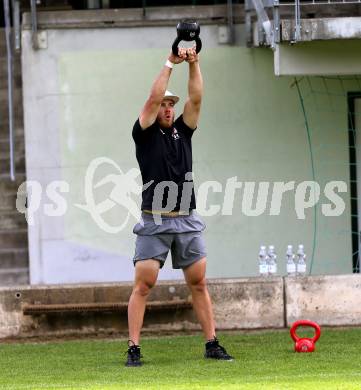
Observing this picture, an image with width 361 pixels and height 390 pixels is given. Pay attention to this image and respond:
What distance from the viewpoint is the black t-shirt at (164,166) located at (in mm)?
9078

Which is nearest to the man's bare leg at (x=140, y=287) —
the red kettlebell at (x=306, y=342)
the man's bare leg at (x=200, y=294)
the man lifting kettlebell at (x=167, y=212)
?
the man lifting kettlebell at (x=167, y=212)

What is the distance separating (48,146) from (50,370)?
16.8ft

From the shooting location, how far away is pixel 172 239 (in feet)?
30.3

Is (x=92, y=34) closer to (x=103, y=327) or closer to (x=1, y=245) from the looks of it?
(x=1, y=245)

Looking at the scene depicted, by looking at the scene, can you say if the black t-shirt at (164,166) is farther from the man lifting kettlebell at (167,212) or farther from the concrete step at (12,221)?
the concrete step at (12,221)

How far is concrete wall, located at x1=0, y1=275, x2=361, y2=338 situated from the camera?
10781 mm

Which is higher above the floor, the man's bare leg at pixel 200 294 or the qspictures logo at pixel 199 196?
the qspictures logo at pixel 199 196

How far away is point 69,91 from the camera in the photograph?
13.8m

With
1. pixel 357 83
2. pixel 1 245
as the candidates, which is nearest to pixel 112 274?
pixel 1 245

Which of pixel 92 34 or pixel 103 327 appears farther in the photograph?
pixel 92 34

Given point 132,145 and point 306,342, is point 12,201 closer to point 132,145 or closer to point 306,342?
point 132,145

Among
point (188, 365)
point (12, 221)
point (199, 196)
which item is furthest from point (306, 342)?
point (12, 221)

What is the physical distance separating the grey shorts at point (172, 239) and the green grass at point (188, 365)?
2.52ft

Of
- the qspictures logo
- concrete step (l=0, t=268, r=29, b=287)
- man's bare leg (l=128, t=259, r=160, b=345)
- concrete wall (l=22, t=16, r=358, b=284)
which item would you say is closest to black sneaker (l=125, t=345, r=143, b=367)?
man's bare leg (l=128, t=259, r=160, b=345)
